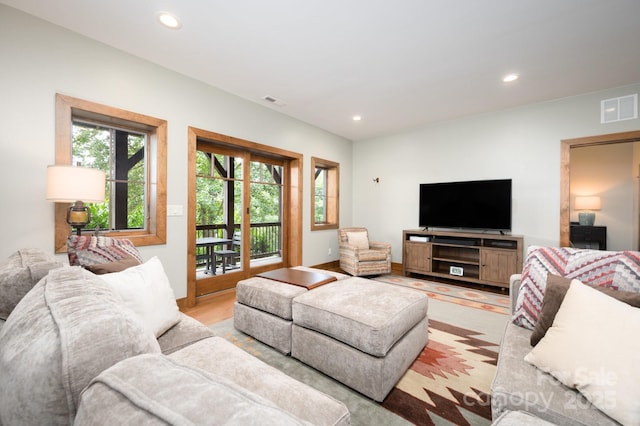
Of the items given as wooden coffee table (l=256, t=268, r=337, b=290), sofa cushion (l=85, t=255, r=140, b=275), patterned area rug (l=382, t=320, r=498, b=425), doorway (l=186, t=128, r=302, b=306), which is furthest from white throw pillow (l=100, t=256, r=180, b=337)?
doorway (l=186, t=128, r=302, b=306)

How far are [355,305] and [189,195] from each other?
2.36m

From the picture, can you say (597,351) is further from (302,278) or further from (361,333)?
(302,278)

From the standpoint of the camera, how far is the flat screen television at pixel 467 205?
402 centimetres

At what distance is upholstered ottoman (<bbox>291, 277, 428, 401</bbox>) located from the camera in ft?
5.21

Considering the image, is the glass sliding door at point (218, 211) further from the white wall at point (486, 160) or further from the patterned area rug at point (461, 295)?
the white wall at point (486, 160)

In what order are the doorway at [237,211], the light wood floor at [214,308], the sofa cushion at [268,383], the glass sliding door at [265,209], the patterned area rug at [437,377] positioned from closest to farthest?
the sofa cushion at [268,383] < the patterned area rug at [437,377] < the light wood floor at [214,308] < the doorway at [237,211] < the glass sliding door at [265,209]

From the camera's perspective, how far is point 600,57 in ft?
8.77

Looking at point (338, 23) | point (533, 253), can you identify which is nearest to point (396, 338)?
point (533, 253)

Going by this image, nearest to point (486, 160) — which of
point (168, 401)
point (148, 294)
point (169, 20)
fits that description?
point (169, 20)

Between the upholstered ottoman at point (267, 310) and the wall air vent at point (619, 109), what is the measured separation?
432cm

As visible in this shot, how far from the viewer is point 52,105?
228cm

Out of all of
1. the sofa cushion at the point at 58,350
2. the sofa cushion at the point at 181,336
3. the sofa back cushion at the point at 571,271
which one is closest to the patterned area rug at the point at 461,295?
the sofa back cushion at the point at 571,271

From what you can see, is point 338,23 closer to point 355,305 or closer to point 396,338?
point 355,305

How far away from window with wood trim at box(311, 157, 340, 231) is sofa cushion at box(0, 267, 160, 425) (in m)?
4.58
